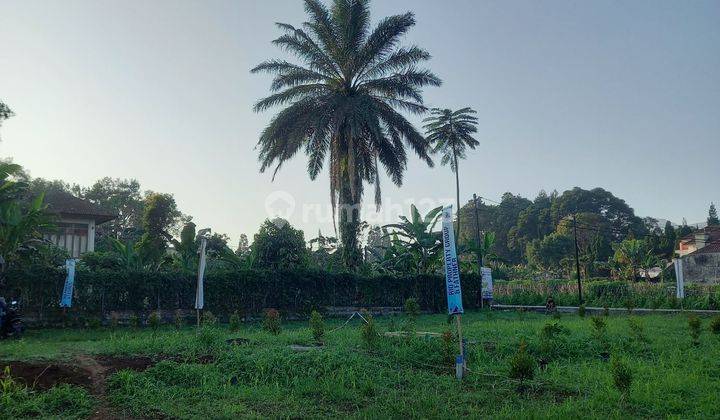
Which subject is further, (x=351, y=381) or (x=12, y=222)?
(x=12, y=222)

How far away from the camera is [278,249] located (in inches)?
942

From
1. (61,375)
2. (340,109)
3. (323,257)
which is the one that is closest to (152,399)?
(61,375)

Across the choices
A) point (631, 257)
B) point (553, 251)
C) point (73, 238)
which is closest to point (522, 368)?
point (73, 238)

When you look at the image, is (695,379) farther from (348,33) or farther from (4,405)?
(348,33)

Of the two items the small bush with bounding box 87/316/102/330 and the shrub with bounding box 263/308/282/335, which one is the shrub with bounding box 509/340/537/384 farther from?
the small bush with bounding box 87/316/102/330

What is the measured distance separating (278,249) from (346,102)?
7.55 meters

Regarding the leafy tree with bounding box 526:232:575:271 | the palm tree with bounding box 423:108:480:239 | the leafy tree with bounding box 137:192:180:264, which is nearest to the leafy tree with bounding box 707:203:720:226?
the leafy tree with bounding box 526:232:575:271

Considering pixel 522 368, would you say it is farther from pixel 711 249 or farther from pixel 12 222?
pixel 711 249

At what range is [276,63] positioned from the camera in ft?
85.7

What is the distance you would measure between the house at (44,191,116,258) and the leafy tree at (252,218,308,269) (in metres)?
14.2

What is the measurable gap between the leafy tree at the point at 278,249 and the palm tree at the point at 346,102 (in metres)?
2.81

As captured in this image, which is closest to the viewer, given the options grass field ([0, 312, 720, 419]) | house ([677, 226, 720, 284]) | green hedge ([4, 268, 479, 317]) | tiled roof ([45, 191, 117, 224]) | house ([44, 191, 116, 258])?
grass field ([0, 312, 720, 419])

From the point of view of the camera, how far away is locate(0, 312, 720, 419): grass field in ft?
22.6

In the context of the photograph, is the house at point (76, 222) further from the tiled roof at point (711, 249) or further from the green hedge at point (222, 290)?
the tiled roof at point (711, 249)
